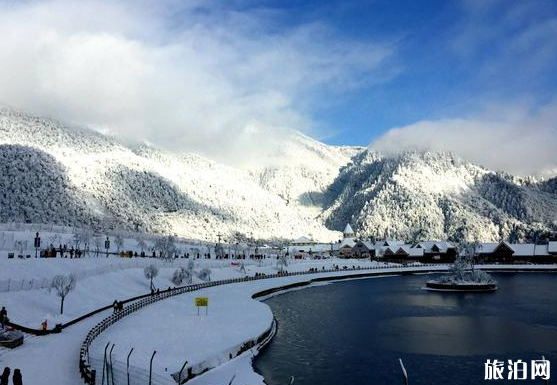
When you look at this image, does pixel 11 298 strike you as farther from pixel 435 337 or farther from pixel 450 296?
pixel 450 296

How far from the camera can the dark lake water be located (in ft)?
119

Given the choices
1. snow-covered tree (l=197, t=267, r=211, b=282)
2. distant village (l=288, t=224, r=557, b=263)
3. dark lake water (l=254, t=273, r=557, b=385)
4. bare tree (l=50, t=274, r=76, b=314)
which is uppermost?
distant village (l=288, t=224, r=557, b=263)

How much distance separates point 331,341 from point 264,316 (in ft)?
28.7

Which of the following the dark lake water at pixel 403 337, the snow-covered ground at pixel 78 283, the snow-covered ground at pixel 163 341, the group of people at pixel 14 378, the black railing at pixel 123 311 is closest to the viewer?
the group of people at pixel 14 378

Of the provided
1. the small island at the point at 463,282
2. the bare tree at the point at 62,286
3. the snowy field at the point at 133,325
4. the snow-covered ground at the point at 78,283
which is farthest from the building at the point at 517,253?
the bare tree at the point at 62,286

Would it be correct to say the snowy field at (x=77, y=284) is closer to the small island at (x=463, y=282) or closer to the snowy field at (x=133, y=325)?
the snowy field at (x=133, y=325)

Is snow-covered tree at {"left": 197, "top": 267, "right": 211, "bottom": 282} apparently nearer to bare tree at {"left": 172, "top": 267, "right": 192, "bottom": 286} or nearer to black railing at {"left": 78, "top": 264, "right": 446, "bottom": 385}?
bare tree at {"left": 172, "top": 267, "right": 192, "bottom": 286}

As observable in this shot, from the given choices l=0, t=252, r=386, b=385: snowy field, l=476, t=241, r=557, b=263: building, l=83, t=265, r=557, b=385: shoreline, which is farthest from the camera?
l=476, t=241, r=557, b=263: building

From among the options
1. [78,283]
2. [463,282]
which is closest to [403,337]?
[78,283]

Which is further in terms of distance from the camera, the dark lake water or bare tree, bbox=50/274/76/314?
bare tree, bbox=50/274/76/314

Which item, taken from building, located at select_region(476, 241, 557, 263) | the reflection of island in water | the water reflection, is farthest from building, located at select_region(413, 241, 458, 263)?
the water reflection

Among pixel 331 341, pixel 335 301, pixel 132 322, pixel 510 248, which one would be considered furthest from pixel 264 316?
pixel 510 248

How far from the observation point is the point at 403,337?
1938 inches

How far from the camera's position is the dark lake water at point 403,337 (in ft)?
119
